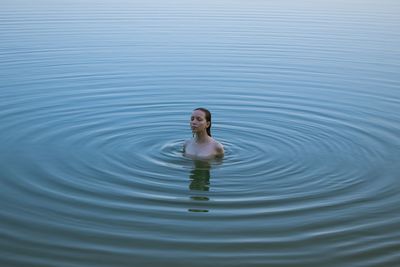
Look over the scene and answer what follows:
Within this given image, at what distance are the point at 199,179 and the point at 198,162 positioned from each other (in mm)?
910

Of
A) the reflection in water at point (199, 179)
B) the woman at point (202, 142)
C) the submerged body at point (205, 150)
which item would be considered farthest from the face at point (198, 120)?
the reflection in water at point (199, 179)

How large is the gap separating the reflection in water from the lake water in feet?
0.13

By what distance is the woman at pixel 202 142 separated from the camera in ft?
43.2

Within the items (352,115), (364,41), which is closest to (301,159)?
(352,115)

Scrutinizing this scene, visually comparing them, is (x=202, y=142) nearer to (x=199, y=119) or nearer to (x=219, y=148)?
(x=219, y=148)

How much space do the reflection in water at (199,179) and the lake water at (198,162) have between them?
0.13 ft

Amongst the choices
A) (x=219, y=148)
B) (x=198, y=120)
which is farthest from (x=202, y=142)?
(x=198, y=120)

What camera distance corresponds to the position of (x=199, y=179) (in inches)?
499

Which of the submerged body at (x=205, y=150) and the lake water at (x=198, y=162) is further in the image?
the submerged body at (x=205, y=150)

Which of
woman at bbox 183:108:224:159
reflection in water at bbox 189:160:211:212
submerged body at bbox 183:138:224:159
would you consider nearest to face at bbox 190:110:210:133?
woman at bbox 183:108:224:159

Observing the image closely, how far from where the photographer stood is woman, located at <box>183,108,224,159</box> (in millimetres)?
13172

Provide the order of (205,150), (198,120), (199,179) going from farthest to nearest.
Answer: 1. (205,150)
2. (198,120)
3. (199,179)

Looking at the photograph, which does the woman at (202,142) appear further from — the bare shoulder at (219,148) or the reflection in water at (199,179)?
the reflection in water at (199,179)

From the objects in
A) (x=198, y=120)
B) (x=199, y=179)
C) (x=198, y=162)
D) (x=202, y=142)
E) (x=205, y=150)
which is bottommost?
(x=199, y=179)
